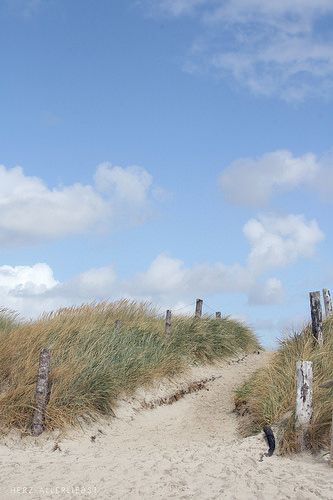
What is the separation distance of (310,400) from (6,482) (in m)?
4.80

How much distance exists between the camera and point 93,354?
13086 millimetres

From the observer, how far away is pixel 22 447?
9.97 metres

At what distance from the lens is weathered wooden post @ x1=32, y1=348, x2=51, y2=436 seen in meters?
10.3

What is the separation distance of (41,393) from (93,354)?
2.69 metres

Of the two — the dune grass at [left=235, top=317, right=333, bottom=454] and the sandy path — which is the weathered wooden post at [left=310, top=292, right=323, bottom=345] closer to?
the dune grass at [left=235, top=317, right=333, bottom=454]

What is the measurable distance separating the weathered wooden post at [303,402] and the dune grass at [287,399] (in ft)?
0.44

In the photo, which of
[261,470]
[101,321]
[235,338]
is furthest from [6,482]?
[235,338]

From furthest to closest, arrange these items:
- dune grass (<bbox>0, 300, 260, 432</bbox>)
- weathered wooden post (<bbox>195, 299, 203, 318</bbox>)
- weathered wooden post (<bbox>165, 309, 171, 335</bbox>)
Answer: weathered wooden post (<bbox>195, 299, 203, 318</bbox>)
weathered wooden post (<bbox>165, 309, 171, 335</bbox>)
dune grass (<bbox>0, 300, 260, 432</bbox>)

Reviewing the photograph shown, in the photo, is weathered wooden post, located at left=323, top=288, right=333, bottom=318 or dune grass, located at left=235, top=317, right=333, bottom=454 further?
weathered wooden post, located at left=323, top=288, right=333, bottom=318

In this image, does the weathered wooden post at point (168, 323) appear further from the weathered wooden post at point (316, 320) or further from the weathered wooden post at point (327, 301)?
the weathered wooden post at point (327, 301)

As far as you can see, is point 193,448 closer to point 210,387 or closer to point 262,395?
point 262,395

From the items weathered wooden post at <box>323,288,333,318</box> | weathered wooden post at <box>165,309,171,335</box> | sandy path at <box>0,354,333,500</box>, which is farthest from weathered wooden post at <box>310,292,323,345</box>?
weathered wooden post at <box>323,288,333,318</box>

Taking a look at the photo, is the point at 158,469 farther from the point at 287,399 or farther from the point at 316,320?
the point at 316,320

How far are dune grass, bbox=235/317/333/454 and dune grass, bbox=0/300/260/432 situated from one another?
261 centimetres
